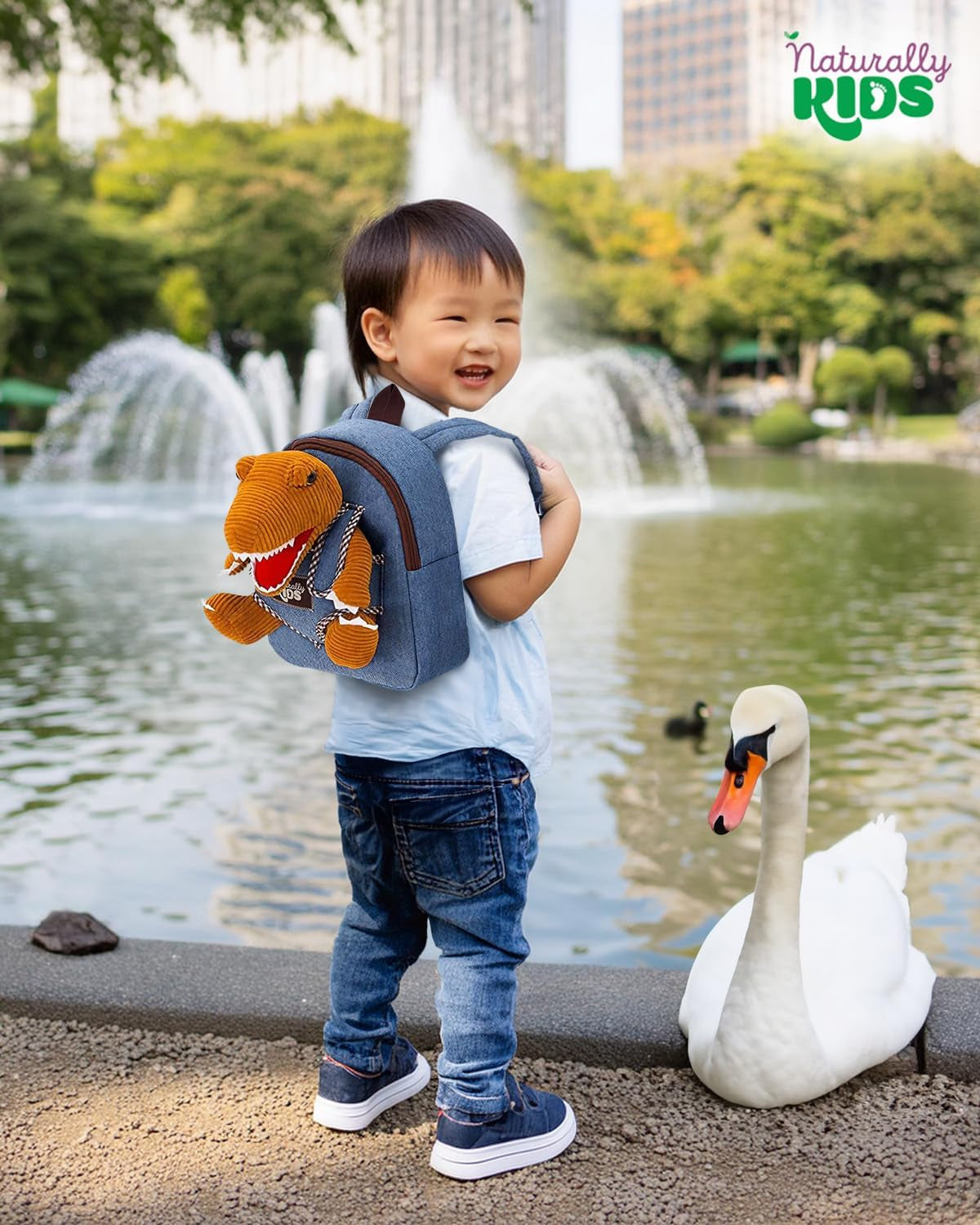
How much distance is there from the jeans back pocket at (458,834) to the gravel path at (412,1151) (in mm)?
432

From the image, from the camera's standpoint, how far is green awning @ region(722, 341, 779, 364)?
49.9m

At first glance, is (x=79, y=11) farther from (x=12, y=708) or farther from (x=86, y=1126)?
(x=86, y=1126)

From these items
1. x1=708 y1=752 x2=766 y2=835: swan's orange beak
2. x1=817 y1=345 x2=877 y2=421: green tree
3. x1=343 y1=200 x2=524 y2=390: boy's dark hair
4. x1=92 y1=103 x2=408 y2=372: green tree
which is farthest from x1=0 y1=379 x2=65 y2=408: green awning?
x1=708 y1=752 x2=766 y2=835: swan's orange beak

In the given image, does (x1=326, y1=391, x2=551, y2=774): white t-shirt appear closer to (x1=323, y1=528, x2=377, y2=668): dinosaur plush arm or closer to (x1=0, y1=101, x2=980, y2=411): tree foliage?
(x1=323, y1=528, x2=377, y2=668): dinosaur plush arm

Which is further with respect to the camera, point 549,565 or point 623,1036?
point 623,1036

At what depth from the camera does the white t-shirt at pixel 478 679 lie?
6.05 feet

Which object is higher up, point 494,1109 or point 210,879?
point 494,1109

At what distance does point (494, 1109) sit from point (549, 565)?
773 mm

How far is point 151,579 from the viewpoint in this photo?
410 inches

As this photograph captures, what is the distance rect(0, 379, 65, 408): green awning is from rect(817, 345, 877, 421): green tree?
22.8 m

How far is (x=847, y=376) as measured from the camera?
138ft

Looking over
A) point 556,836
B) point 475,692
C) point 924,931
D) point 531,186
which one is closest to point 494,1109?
point 475,692

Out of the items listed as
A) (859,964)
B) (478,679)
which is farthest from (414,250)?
(859,964)

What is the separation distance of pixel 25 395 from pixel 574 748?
31.9 meters
